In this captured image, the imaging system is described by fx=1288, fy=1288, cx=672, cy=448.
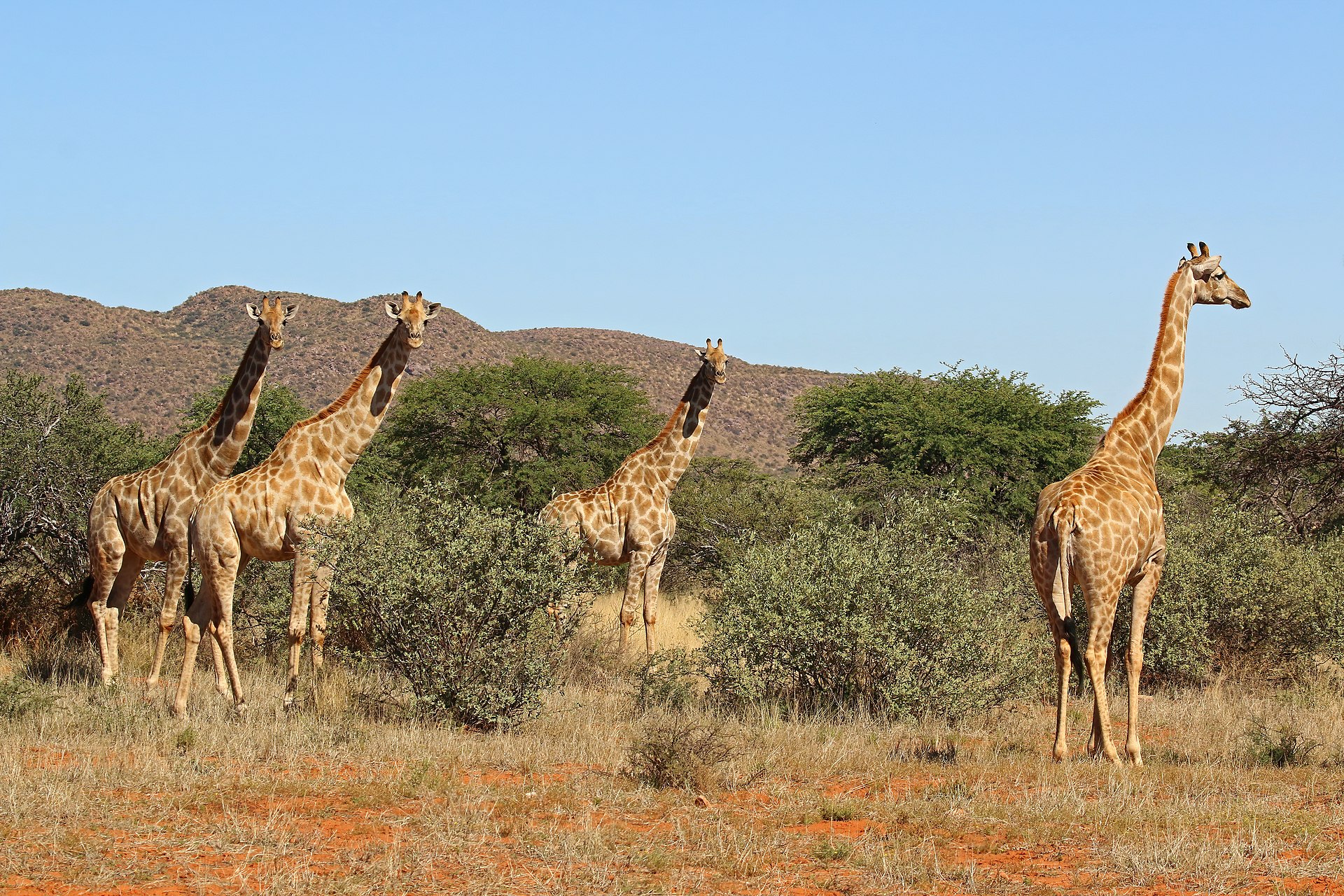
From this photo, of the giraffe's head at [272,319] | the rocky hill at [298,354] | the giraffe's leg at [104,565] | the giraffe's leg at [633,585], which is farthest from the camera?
the rocky hill at [298,354]

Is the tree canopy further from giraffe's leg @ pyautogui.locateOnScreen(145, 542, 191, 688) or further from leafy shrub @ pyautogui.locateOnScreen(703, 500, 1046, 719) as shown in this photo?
giraffe's leg @ pyautogui.locateOnScreen(145, 542, 191, 688)

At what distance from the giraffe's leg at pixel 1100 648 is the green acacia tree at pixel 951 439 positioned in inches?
469

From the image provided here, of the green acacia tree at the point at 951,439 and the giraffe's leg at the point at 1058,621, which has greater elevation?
the green acacia tree at the point at 951,439

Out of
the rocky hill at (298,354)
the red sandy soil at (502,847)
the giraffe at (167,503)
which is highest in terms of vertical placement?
Result: the rocky hill at (298,354)

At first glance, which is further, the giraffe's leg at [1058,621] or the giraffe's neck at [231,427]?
the giraffe's neck at [231,427]

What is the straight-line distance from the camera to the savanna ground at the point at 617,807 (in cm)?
622

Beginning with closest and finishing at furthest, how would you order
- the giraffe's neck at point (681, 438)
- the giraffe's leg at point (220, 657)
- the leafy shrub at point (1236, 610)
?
the giraffe's leg at point (220, 657) < the leafy shrub at point (1236, 610) < the giraffe's neck at point (681, 438)

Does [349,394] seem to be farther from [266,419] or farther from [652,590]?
[266,419]

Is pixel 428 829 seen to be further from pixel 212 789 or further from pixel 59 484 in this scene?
pixel 59 484

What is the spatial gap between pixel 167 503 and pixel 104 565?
1.00m

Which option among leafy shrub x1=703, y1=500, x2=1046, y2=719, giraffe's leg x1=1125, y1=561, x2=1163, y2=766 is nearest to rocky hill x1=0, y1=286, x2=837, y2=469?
leafy shrub x1=703, y1=500, x2=1046, y2=719

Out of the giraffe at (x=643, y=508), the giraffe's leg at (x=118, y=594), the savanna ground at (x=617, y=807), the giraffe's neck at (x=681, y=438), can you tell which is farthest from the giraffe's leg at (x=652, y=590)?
the giraffe's leg at (x=118, y=594)

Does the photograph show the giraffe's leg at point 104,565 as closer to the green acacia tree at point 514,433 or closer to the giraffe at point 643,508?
the giraffe at point 643,508

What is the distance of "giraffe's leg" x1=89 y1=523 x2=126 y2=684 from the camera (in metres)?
11.7
